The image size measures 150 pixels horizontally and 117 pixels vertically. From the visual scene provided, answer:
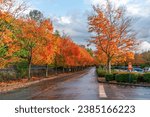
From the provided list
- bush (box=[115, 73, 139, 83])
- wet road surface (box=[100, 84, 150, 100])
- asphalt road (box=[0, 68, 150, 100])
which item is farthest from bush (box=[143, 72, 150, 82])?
wet road surface (box=[100, 84, 150, 100])

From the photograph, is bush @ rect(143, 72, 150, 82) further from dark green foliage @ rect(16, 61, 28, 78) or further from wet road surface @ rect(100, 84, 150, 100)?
dark green foliage @ rect(16, 61, 28, 78)

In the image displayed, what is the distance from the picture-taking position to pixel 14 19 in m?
33.7

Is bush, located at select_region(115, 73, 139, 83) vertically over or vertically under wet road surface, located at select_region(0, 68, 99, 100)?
over

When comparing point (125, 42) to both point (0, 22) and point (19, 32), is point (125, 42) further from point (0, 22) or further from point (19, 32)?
point (0, 22)

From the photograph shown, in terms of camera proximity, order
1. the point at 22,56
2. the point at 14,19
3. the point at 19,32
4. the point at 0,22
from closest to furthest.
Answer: the point at 0,22, the point at 14,19, the point at 19,32, the point at 22,56

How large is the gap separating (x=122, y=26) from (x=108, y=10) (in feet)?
10.0

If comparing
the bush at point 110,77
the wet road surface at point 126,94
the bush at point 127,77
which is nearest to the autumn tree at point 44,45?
the bush at point 110,77

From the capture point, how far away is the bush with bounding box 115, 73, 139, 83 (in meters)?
35.1

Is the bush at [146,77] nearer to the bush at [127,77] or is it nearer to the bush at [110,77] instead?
the bush at [127,77]

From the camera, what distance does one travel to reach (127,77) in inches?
1415

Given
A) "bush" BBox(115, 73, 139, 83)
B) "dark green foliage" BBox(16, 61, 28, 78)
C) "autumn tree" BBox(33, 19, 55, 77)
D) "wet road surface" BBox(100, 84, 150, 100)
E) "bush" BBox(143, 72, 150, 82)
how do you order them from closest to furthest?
"wet road surface" BBox(100, 84, 150, 100)
"bush" BBox(143, 72, 150, 82)
"bush" BBox(115, 73, 139, 83)
"autumn tree" BBox(33, 19, 55, 77)
"dark green foliage" BBox(16, 61, 28, 78)

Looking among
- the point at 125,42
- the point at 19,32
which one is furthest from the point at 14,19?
the point at 125,42

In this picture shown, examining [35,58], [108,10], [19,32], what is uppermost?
[108,10]

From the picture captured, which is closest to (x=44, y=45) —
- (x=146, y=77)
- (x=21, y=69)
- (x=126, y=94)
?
(x=21, y=69)
